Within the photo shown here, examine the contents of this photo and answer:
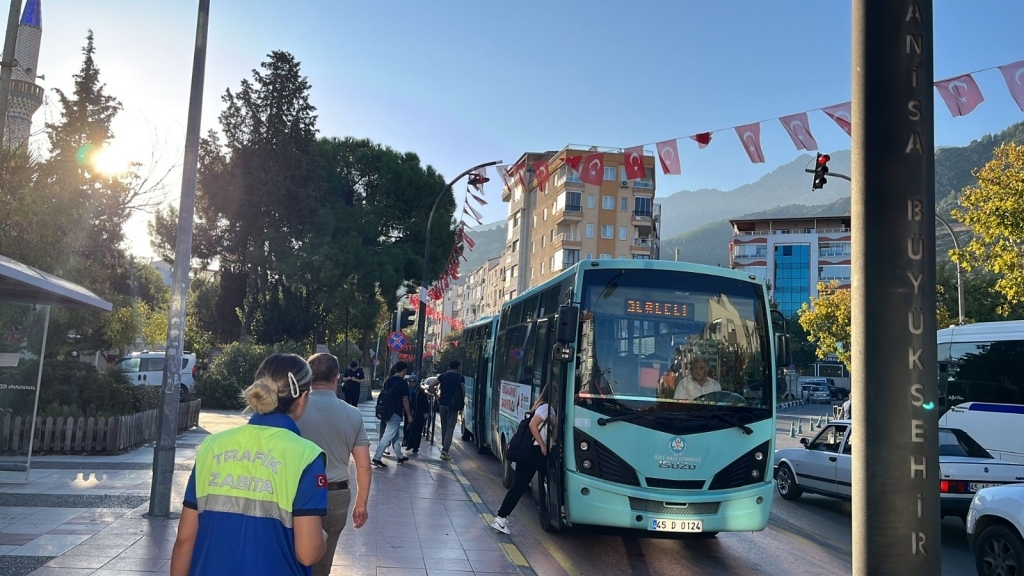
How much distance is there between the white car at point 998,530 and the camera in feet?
22.7

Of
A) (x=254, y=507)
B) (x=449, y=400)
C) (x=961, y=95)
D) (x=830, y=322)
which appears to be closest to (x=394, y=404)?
(x=449, y=400)

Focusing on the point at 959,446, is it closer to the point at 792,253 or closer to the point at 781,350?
the point at 781,350

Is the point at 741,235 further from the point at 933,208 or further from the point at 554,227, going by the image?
the point at 933,208

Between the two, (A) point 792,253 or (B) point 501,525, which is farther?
(A) point 792,253

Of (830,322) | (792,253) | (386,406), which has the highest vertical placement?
(792,253)

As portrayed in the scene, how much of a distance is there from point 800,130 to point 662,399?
7.27 metres

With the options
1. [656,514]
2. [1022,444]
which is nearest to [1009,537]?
[656,514]

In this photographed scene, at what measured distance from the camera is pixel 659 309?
8.80 meters

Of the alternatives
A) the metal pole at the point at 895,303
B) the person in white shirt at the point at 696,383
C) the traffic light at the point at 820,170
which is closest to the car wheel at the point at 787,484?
the person in white shirt at the point at 696,383

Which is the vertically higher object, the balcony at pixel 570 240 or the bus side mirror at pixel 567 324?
the balcony at pixel 570 240

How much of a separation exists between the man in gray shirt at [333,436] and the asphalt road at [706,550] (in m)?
3.20

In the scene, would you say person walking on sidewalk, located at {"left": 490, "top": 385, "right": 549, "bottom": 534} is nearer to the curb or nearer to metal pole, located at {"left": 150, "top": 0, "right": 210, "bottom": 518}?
the curb

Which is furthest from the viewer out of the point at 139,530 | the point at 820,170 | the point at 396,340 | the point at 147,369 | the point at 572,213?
the point at 572,213

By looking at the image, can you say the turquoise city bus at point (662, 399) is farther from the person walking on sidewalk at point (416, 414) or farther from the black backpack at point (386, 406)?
the person walking on sidewalk at point (416, 414)
